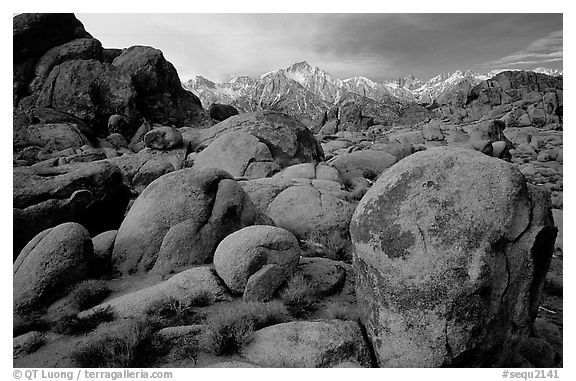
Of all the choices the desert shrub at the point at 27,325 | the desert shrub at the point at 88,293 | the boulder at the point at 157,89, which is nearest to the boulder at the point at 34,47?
the boulder at the point at 157,89

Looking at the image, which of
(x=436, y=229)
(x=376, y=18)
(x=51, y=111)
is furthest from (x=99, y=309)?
(x=51, y=111)

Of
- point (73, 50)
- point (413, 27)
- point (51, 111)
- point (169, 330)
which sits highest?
point (73, 50)

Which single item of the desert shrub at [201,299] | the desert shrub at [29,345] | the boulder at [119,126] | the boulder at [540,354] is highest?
the boulder at [119,126]

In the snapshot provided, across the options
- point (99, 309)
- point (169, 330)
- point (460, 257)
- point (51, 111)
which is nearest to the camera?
point (460, 257)

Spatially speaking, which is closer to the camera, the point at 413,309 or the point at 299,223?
the point at 413,309

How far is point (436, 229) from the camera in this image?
513cm

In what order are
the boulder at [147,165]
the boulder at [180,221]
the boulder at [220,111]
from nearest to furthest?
the boulder at [180,221]
the boulder at [147,165]
the boulder at [220,111]

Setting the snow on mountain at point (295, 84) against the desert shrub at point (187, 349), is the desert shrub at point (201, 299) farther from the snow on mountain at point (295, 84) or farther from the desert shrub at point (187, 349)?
the snow on mountain at point (295, 84)

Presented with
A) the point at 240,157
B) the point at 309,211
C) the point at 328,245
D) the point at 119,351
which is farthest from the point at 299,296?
the point at 240,157

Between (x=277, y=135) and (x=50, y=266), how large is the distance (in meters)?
14.7

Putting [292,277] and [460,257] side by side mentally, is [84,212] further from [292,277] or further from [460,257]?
[460,257]

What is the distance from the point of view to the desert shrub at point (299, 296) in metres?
7.09

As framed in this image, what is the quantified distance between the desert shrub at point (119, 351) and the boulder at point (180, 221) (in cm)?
272
